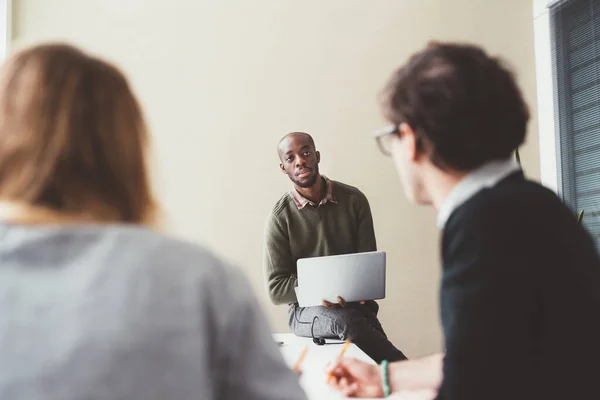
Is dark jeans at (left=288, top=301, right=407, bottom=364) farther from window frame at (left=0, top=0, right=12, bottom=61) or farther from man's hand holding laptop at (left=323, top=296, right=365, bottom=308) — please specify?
window frame at (left=0, top=0, right=12, bottom=61)

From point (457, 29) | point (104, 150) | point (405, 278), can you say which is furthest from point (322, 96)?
point (104, 150)

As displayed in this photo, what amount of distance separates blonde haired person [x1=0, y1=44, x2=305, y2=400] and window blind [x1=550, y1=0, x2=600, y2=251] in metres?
2.91

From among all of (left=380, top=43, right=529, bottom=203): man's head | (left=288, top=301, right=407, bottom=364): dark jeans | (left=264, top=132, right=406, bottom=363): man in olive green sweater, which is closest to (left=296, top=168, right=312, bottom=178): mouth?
(left=264, top=132, right=406, bottom=363): man in olive green sweater

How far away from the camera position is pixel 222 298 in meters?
0.59

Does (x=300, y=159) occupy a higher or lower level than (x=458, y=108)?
higher

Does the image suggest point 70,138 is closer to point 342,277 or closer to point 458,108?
point 458,108

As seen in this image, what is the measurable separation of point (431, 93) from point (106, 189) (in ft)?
1.79

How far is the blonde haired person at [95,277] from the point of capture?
0.54 m

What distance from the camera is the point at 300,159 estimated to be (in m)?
2.69

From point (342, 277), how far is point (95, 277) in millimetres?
1342

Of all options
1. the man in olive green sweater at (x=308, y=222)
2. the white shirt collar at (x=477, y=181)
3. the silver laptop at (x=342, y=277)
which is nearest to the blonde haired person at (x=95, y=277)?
the white shirt collar at (x=477, y=181)

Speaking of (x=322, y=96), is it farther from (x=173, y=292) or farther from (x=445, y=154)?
(x=173, y=292)

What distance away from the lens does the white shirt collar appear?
0.93 meters

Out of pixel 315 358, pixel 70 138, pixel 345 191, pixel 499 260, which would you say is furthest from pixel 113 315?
pixel 345 191
